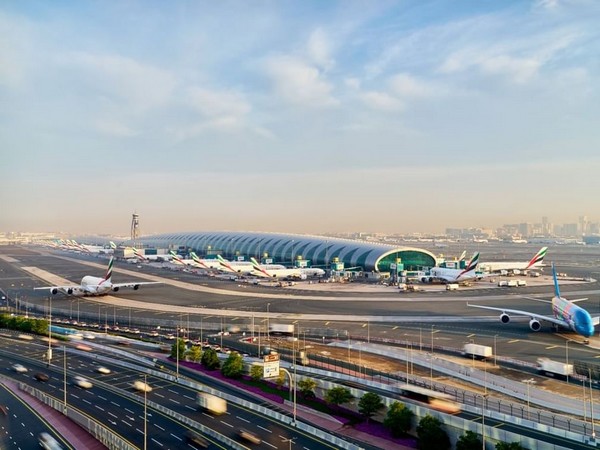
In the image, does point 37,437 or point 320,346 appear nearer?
point 37,437

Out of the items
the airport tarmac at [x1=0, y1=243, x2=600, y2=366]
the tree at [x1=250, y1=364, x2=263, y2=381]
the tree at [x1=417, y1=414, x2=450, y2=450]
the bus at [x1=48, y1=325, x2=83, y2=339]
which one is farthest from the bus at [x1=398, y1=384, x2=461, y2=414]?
the bus at [x1=48, y1=325, x2=83, y2=339]

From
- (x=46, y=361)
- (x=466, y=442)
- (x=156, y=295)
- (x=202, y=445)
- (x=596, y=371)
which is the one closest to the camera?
(x=466, y=442)

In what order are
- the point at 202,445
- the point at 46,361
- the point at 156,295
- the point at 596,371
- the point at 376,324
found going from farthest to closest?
the point at 156,295
the point at 376,324
the point at 46,361
the point at 596,371
the point at 202,445

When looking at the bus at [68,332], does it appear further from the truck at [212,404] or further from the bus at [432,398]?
the bus at [432,398]

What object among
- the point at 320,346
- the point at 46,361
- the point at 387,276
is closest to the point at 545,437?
the point at 320,346

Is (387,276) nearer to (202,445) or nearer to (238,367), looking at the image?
(238,367)

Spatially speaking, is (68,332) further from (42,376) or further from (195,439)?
(195,439)

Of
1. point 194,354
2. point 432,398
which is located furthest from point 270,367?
point 194,354
